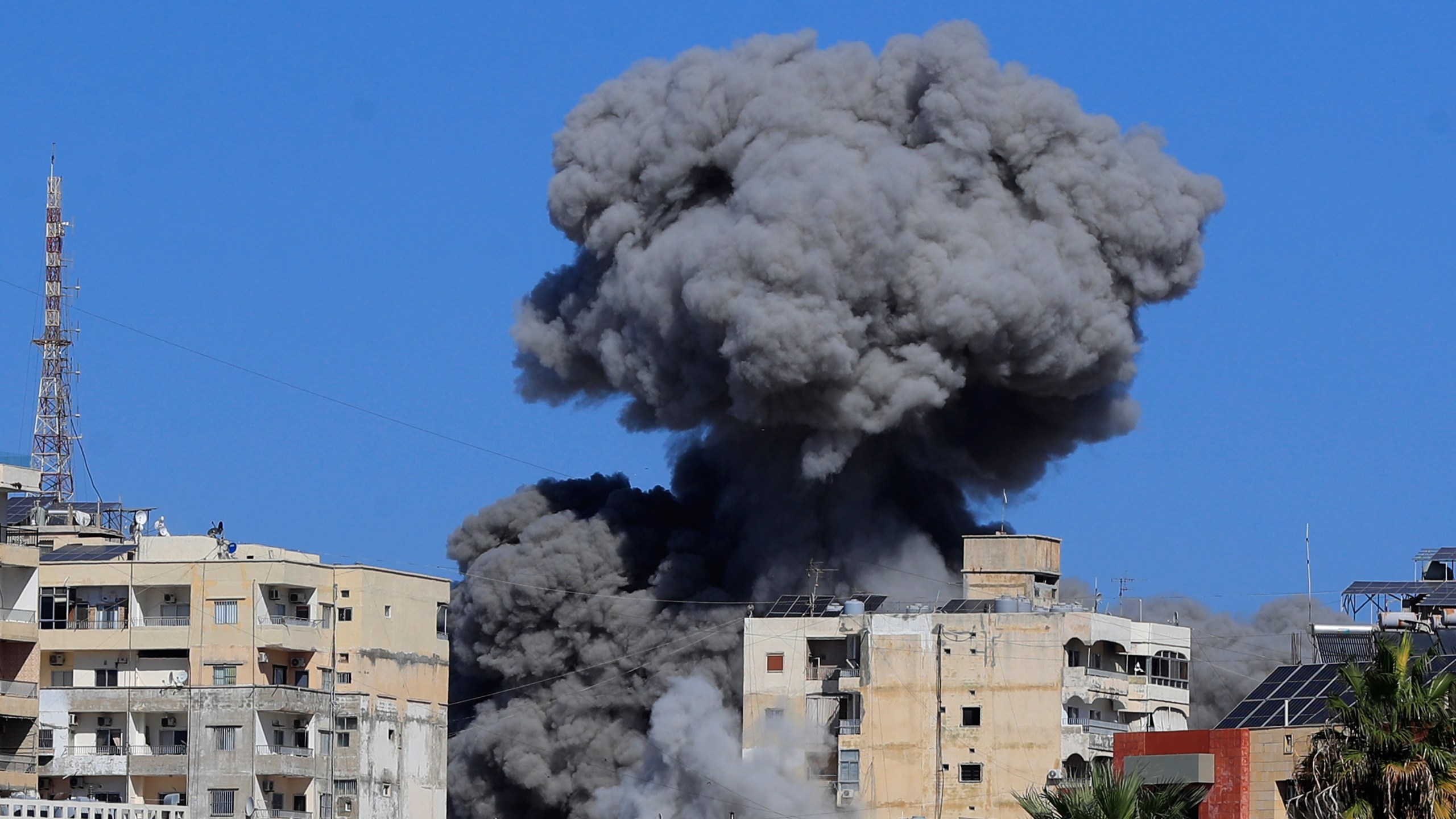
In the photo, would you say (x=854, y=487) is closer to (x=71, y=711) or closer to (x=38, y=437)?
(x=38, y=437)

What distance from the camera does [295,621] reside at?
219 ft

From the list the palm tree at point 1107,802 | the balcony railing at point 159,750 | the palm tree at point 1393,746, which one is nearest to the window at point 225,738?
the balcony railing at point 159,750

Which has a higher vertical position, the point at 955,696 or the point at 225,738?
the point at 955,696

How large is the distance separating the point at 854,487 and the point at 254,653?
25377 millimetres

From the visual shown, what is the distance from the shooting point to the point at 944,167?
86438 mm

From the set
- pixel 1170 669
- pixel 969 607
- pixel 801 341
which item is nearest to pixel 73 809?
pixel 969 607

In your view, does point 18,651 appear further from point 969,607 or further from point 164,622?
point 969,607

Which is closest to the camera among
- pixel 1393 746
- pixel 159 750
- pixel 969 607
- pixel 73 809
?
pixel 1393 746

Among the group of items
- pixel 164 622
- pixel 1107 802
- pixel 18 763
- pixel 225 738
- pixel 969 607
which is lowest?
pixel 1107 802

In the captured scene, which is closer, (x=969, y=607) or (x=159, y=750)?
(x=159, y=750)

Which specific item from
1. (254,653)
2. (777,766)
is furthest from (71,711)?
(777,766)

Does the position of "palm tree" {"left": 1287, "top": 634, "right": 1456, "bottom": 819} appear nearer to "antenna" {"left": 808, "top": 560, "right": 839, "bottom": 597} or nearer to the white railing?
the white railing

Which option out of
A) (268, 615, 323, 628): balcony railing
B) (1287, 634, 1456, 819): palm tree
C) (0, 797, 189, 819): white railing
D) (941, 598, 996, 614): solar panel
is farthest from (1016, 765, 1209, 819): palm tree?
(941, 598, 996, 614): solar panel

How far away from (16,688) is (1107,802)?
2782 centimetres
